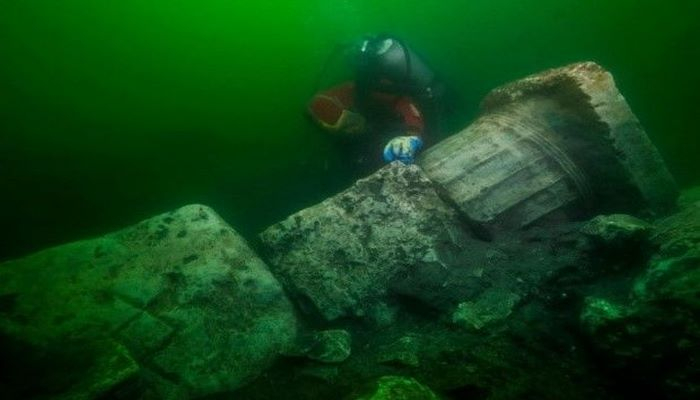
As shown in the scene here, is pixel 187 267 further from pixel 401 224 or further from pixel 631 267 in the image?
pixel 631 267

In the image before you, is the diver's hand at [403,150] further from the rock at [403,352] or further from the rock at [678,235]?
the rock at [678,235]

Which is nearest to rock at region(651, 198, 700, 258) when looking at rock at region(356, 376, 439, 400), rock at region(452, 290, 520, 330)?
rock at region(452, 290, 520, 330)

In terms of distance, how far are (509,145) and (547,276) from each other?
1.30 metres

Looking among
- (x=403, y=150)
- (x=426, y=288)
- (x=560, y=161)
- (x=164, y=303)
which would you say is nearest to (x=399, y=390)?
(x=426, y=288)

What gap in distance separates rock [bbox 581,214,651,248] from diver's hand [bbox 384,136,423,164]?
5.43 ft

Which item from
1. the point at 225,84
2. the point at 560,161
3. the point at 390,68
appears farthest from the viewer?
the point at 225,84

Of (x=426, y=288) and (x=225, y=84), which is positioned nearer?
(x=426, y=288)

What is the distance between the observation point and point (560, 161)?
3.60 m

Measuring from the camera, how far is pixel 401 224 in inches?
128

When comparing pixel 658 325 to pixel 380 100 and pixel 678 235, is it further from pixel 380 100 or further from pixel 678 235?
A: pixel 380 100

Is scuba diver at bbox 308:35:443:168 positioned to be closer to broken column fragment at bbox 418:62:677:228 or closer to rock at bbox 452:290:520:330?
broken column fragment at bbox 418:62:677:228

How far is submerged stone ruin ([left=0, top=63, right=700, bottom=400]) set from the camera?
2281 millimetres

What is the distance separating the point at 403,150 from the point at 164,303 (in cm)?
247

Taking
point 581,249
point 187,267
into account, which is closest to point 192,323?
point 187,267
